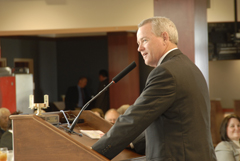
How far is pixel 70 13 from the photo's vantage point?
18.3ft

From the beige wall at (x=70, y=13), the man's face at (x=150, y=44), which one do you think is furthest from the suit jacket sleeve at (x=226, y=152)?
the beige wall at (x=70, y=13)

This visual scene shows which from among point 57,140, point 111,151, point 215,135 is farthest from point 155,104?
point 215,135

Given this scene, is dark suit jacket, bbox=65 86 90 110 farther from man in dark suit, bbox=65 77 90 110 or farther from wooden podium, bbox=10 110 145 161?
wooden podium, bbox=10 110 145 161

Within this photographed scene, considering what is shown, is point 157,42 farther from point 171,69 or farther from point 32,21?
point 32,21

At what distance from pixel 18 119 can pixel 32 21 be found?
4487mm

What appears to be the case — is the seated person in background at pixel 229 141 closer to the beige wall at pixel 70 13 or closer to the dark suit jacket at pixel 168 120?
the dark suit jacket at pixel 168 120

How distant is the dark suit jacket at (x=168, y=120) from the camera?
4.64 feet

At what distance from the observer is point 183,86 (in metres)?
1.45

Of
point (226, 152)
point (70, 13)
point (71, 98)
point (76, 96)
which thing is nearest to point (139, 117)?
point (226, 152)

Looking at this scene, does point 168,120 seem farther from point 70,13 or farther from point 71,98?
point 71,98

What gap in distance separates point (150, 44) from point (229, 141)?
210 centimetres

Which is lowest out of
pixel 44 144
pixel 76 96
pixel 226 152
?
pixel 226 152

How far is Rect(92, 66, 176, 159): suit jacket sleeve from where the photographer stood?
1410 millimetres

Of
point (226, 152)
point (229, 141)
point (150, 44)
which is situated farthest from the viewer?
point (229, 141)
